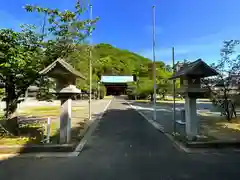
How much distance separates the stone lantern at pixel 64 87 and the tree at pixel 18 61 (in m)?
1.26

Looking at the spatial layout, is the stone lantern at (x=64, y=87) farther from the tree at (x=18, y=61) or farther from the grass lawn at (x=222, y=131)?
the grass lawn at (x=222, y=131)

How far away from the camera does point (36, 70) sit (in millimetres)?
8547

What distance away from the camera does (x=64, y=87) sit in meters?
7.43

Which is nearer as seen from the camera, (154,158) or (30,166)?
(30,166)

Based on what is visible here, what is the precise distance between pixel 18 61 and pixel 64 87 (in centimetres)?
170

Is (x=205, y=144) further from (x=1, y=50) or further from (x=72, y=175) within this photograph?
(x=1, y=50)

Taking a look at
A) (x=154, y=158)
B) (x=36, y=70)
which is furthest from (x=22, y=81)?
(x=154, y=158)

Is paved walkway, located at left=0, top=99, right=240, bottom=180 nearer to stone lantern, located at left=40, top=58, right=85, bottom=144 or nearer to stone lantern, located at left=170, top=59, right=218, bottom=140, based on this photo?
stone lantern, located at left=40, top=58, right=85, bottom=144

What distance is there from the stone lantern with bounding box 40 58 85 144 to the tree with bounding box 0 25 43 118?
1.26 meters

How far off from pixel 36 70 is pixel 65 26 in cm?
243

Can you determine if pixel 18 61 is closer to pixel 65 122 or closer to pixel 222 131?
pixel 65 122

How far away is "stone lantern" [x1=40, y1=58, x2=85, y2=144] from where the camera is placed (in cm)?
719

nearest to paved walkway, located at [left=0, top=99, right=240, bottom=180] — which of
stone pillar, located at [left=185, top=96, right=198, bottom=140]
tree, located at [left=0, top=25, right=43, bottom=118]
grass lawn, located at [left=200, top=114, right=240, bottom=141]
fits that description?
stone pillar, located at [left=185, top=96, right=198, bottom=140]

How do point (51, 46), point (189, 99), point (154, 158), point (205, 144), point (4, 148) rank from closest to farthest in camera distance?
point (154, 158) → point (4, 148) → point (205, 144) → point (189, 99) → point (51, 46)
